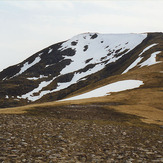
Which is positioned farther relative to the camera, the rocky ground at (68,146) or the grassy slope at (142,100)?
the grassy slope at (142,100)

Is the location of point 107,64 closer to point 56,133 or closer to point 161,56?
point 161,56

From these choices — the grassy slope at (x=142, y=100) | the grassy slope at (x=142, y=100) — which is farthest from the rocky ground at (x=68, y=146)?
the grassy slope at (x=142, y=100)

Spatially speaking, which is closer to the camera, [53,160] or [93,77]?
[53,160]

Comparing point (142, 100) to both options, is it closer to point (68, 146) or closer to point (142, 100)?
point (142, 100)

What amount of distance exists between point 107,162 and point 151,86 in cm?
6833

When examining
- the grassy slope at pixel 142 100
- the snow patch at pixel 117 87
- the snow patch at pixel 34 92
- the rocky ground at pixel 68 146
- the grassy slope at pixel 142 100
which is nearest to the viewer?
the rocky ground at pixel 68 146

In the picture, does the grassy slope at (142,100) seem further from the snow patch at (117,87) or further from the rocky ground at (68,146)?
the rocky ground at (68,146)

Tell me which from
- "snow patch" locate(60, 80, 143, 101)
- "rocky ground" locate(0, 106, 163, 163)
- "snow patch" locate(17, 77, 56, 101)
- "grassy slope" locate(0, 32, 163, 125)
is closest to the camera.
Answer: "rocky ground" locate(0, 106, 163, 163)

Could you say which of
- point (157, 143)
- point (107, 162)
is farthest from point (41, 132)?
point (157, 143)

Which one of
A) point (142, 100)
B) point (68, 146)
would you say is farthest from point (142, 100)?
point (68, 146)

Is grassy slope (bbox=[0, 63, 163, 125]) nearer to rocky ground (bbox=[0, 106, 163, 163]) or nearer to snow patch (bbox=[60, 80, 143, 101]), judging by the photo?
snow patch (bbox=[60, 80, 143, 101])

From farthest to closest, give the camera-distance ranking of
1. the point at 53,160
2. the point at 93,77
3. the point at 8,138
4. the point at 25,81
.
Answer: the point at 25,81 < the point at 93,77 < the point at 8,138 < the point at 53,160

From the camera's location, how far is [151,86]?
74.8 meters

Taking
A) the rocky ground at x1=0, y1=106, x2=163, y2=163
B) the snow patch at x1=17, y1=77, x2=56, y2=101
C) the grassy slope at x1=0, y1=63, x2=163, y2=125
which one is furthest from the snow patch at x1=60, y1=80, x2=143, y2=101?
the snow patch at x1=17, y1=77, x2=56, y2=101
